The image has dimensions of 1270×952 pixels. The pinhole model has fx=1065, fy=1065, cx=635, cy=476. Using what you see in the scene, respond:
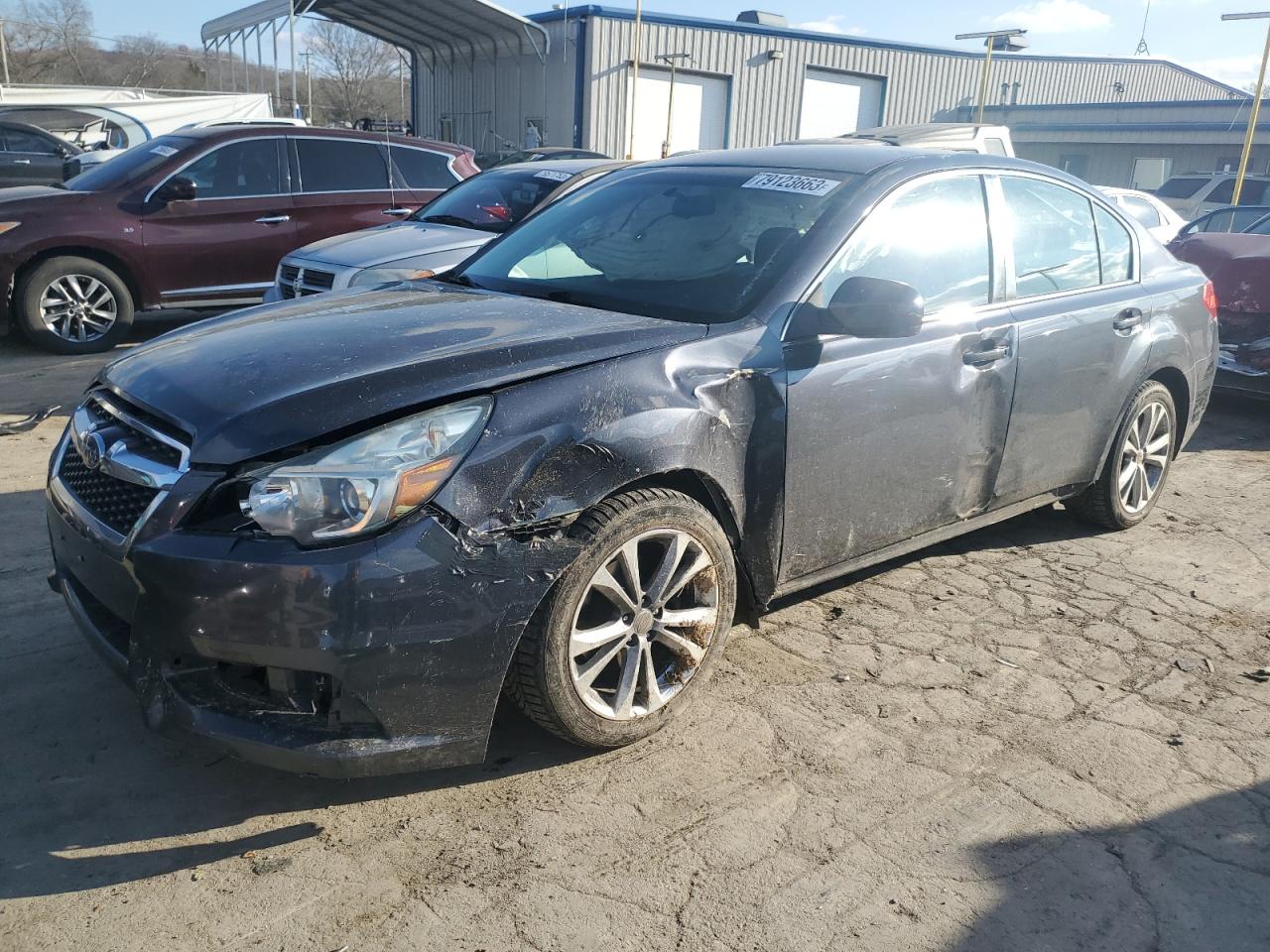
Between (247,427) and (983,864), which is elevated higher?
(247,427)

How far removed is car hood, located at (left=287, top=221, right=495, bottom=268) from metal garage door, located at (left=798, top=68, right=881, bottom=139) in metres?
24.2

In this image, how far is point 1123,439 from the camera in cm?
486

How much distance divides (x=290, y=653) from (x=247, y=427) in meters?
0.57

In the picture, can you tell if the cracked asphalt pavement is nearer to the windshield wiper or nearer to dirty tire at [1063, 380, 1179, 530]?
dirty tire at [1063, 380, 1179, 530]

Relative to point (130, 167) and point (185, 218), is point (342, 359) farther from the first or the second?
point (130, 167)

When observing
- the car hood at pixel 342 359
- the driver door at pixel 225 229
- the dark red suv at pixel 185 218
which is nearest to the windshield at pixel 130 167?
the dark red suv at pixel 185 218

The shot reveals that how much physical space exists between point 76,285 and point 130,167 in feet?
3.82

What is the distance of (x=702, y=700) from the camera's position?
11.3 ft

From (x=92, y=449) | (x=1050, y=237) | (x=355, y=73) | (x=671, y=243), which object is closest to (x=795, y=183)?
(x=671, y=243)

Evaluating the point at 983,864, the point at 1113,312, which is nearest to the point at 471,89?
the point at 1113,312

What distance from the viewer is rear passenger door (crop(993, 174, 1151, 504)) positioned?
164 inches

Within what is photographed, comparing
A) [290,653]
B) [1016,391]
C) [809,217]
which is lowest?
[290,653]

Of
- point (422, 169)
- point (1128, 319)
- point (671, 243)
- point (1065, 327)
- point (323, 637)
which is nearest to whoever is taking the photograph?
point (323, 637)

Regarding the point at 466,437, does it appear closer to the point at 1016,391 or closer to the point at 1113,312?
the point at 1016,391
